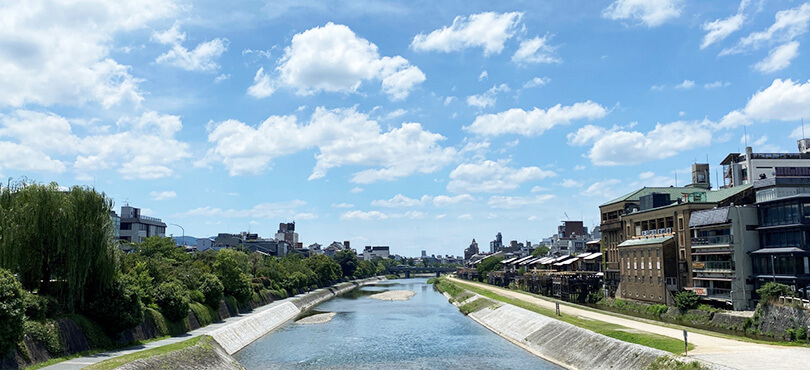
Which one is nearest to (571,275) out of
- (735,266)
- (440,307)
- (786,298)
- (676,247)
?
(440,307)

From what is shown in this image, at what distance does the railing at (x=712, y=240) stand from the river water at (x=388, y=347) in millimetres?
27709

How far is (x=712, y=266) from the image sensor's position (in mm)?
65688

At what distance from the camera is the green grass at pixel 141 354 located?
33216mm

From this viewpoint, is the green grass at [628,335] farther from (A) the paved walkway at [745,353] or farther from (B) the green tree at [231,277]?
(B) the green tree at [231,277]

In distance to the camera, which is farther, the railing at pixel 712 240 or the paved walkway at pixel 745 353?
the railing at pixel 712 240

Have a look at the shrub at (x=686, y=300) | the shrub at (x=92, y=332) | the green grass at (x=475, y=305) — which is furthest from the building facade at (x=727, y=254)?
the shrub at (x=92, y=332)

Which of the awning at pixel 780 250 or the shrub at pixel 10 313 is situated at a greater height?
the awning at pixel 780 250

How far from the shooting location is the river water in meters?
48.3

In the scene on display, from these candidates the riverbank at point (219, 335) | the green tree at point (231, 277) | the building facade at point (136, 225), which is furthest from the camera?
the building facade at point (136, 225)

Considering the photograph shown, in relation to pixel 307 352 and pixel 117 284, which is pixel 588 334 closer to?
pixel 307 352

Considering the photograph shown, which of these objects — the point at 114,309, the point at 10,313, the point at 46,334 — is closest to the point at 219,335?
the point at 114,309

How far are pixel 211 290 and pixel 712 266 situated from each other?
60.7m

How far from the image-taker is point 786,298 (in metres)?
51.2

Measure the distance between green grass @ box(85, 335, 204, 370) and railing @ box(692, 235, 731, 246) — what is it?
2255 inches
